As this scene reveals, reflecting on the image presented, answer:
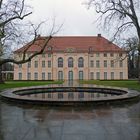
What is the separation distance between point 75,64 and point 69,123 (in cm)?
6187

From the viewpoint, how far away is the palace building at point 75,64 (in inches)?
2699

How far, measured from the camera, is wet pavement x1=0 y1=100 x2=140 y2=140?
636cm

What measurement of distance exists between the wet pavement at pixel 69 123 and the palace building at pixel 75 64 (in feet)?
192

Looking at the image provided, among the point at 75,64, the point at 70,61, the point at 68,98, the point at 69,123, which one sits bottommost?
the point at 69,123

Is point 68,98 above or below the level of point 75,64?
below

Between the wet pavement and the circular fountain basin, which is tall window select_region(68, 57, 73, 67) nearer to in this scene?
the circular fountain basin

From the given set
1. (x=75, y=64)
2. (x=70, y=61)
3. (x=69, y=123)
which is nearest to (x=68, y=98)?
(x=69, y=123)

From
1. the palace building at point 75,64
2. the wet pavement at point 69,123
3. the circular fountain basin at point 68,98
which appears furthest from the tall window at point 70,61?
the wet pavement at point 69,123

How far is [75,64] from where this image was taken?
69375 mm

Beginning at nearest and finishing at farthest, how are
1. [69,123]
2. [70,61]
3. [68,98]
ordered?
Result: [69,123]
[68,98]
[70,61]

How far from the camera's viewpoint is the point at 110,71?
6900cm

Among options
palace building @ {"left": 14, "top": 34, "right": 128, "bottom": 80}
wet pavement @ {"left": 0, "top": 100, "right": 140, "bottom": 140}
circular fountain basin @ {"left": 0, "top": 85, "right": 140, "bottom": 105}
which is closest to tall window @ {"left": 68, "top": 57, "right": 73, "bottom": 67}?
palace building @ {"left": 14, "top": 34, "right": 128, "bottom": 80}

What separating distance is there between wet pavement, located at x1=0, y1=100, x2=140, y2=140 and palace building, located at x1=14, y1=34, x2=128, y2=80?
192 feet

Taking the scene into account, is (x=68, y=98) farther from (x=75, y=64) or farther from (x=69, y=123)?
(x=75, y=64)
